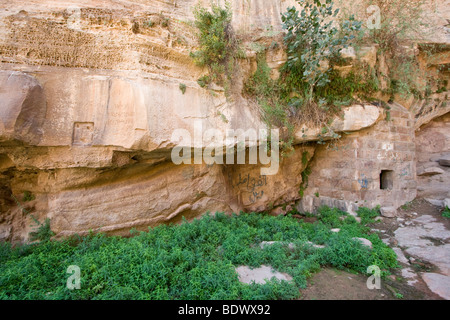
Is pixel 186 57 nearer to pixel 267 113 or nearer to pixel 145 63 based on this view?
pixel 145 63

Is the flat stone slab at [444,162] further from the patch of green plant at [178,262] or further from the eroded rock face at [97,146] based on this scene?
the eroded rock face at [97,146]

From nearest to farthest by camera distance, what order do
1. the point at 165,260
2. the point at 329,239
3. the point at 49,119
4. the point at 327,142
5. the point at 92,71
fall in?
the point at 165,260
the point at 49,119
the point at 92,71
the point at 329,239
the point at 327,142

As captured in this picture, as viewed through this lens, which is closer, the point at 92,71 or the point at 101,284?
the point at 101,284

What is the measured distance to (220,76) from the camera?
4.61 metres

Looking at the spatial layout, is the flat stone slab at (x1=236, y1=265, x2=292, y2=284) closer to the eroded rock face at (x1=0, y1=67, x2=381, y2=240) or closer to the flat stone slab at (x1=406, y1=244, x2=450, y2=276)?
the eroded rock face at (x1=0, y1=67, x2=381, y2=240)

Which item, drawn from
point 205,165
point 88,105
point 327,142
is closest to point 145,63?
point 88,105

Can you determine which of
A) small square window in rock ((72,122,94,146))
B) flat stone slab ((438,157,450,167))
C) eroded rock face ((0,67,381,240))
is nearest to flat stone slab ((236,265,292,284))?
eroded rock face ((0,67,381,240))

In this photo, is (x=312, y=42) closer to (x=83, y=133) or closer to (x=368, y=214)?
(x=368, y=214)

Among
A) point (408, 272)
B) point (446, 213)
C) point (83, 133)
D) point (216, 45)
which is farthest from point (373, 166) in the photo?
point (83, 133)

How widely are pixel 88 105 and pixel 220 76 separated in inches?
100

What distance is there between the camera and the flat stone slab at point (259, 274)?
285 cm

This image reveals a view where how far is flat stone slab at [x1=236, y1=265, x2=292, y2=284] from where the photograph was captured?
9.35 feet

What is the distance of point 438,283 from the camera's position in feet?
9.78

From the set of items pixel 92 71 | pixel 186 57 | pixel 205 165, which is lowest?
pixel 205 165
